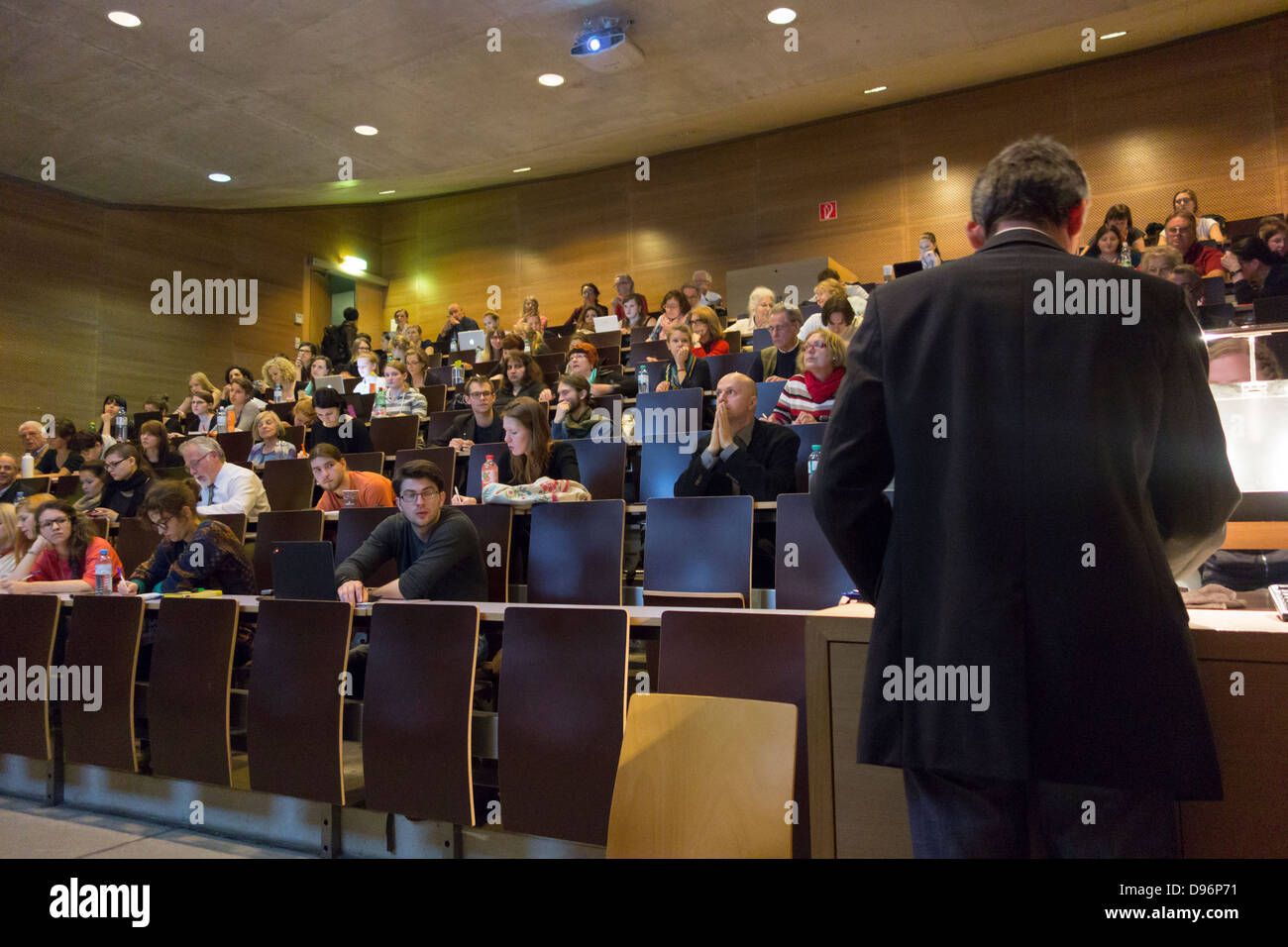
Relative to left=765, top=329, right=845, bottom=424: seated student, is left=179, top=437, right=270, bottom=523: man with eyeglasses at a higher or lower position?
lower

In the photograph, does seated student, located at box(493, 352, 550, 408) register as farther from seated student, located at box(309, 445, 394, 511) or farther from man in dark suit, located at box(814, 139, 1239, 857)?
man in dark suit, located at box(814, 139, 1239, 857)

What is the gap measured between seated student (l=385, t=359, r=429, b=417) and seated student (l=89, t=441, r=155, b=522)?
54.1 inches

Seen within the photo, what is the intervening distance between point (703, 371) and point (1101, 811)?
3537 millimetres

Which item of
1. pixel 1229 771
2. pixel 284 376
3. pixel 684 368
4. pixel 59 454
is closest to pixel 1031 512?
pixel 1229 771

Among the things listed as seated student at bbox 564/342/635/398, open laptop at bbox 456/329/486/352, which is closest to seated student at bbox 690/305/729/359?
seated student at bbox 564/342/635/398

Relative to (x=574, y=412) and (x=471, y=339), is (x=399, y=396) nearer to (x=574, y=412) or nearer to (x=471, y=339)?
(x=574, y=412)

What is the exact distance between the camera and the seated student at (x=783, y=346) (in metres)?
4.20

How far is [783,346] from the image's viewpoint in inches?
167

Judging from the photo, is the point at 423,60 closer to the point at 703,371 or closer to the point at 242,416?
the point at 242,416

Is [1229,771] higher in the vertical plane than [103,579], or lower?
lower

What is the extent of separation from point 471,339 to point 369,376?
115 cm

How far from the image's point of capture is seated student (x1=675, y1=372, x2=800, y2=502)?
2.94m

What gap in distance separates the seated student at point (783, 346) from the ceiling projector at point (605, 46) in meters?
2.30
